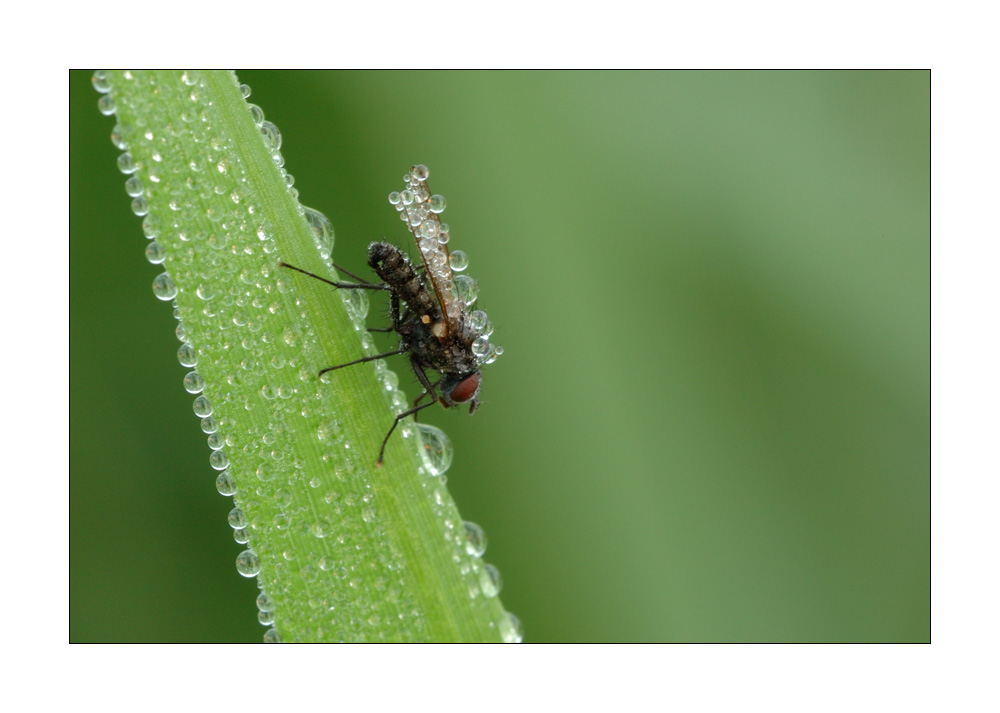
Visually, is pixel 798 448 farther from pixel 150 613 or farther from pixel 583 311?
pixel 150 613

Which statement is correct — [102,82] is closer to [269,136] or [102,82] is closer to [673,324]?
[269,136]

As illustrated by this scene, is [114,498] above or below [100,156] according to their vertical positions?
below

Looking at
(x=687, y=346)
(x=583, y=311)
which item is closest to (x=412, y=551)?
(x=583, y=311)

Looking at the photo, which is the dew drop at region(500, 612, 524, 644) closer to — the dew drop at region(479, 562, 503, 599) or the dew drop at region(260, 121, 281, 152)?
the dew drop at region(479, 562, 503, 599)

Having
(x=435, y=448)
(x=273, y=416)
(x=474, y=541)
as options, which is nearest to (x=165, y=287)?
(x=273, y=416)

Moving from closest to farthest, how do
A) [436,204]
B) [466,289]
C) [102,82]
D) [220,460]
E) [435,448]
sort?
[102,82]
[220,460]
[435,448]
[436,204]
[466,289]

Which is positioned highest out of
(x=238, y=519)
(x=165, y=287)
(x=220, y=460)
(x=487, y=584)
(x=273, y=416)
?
(x=165, y=287)

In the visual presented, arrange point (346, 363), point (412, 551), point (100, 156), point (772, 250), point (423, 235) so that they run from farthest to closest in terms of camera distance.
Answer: point (772, 250), point (100, 156), point (423, 235), point (346, 363), point (412, 551)
